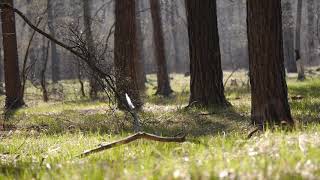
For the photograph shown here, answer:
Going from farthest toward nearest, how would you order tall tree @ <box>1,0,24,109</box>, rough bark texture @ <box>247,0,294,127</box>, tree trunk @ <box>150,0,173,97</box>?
tree trunk @ <box>150,0,173,97</box> → tall tree @ <box>1,0,24,109</box> → rough bark texture @ <box>247,0,294,127</box>

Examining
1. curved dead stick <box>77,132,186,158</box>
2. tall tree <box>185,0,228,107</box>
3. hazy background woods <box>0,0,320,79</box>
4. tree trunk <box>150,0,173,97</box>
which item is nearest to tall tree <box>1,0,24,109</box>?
hazy background woods <box>0,0,320,79</box>

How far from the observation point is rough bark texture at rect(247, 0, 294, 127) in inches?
324

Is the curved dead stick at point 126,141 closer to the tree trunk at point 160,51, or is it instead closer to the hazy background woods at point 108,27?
the hazy background woods at point 108,27

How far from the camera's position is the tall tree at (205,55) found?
1219cm

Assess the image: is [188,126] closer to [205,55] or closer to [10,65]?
[205,55]

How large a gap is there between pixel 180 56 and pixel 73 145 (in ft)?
223

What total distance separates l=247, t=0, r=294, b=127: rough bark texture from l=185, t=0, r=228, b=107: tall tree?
3.81m

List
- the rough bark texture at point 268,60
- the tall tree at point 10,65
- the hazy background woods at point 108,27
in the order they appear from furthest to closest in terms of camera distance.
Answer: the hazy background woods at point 108,27 < the tall tree at point 10,65 < the rough bark texture at point 268,60

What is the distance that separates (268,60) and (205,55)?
399 cm

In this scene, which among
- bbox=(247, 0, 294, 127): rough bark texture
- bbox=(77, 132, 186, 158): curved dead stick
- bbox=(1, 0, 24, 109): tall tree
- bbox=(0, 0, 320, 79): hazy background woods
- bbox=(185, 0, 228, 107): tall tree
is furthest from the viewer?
bbox=(0, 0, 320, 79): hazy background woods

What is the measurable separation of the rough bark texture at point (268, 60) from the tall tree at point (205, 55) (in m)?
3.81

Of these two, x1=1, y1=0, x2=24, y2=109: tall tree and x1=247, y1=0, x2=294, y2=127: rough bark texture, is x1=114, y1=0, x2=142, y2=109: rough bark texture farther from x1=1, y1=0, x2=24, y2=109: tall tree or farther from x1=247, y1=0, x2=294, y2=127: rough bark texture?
x1=247, y1=0, x2=294, y2=127: rough bark texture

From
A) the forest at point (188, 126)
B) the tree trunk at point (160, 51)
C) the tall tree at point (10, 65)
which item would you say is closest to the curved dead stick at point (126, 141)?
the forest at point (188, 126)

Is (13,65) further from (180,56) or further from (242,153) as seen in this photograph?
(180,56)
